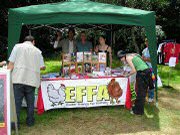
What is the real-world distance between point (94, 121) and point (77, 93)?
0.72m

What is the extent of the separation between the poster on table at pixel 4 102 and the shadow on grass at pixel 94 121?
2.00 ft

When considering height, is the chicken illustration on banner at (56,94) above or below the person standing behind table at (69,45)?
below

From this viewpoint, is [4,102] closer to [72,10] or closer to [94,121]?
[94,121]

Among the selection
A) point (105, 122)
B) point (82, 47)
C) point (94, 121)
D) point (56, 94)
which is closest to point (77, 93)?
point (56, 94)

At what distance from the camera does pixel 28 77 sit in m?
5.63

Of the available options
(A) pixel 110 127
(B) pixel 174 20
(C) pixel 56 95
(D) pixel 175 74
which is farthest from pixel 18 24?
(B) pixel 174 20

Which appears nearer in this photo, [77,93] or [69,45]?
[77,93]

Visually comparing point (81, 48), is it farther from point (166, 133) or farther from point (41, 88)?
point (166, 133)

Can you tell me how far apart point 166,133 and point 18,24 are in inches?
136

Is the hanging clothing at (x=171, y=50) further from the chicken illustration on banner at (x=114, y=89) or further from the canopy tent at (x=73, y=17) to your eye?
the chicken illustration on banner at (x=114, y=89)

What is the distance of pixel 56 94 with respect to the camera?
6.73 metres

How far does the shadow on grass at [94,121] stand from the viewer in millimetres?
5918

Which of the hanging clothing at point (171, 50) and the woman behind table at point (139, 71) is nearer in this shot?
the woman behind table at point (139, 71)

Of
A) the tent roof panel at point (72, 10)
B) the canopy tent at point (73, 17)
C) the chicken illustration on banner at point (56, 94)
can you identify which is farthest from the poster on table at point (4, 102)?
the tent roof panel at point (72, 10)
